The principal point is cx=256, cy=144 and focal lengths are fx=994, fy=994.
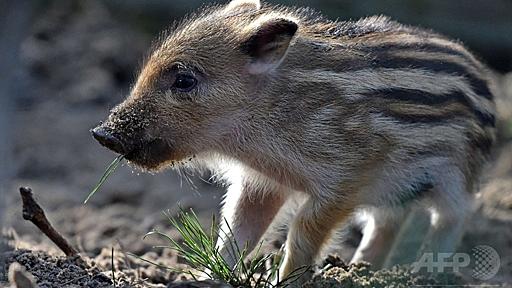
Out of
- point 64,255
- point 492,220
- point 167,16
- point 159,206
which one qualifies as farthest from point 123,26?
point 64,255

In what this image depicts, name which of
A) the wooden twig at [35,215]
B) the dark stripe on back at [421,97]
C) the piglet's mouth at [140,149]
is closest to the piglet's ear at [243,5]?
the dark stripe on back at [421,97]

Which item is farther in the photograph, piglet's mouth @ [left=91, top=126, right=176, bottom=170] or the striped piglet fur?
A: the striped piglet fur

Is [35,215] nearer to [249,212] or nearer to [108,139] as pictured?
[108,139]

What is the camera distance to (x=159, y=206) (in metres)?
8.11

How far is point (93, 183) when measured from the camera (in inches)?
339

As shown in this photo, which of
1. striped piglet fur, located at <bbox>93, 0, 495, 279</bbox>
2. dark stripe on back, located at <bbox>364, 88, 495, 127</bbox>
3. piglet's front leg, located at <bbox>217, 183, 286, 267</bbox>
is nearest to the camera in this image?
striped piglet fur, located at <bbox>93, 0, 495, 279</bbox>

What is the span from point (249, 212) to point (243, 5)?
50.4 inches

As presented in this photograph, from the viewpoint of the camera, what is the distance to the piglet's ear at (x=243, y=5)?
604 centimetres

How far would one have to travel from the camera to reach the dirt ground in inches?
208

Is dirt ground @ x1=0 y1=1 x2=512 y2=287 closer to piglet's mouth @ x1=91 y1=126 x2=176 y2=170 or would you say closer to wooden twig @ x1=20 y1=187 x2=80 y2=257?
wooden twig @ x1=20 y1=187 x2=80 y2=257

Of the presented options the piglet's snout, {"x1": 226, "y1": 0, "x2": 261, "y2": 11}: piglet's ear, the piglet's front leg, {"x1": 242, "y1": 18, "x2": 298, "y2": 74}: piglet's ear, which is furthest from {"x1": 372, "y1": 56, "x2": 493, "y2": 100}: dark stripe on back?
the piglet's snout

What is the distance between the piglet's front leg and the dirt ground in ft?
1.17

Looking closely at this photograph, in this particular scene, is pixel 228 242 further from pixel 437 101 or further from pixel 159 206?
pixel 159 206

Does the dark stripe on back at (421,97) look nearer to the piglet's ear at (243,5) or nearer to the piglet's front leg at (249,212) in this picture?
the piglet's front leg at (249,212)
